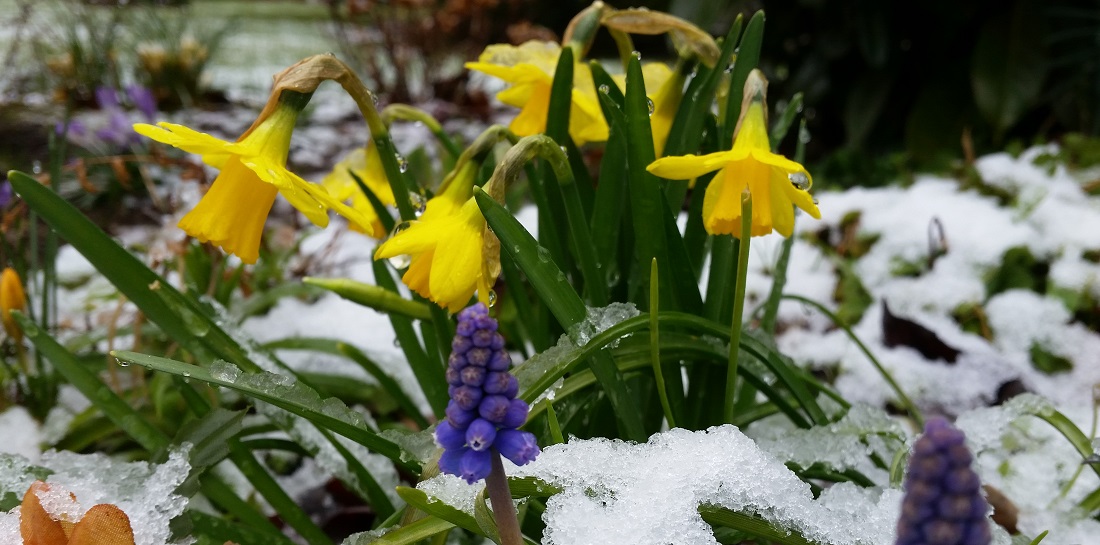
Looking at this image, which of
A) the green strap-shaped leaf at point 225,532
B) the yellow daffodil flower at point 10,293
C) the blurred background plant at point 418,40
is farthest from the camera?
the blurred background plant at point 418,40

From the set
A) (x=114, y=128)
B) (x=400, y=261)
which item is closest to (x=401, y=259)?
(x=400, y=261)

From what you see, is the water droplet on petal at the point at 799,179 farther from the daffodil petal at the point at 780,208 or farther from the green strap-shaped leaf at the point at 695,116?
the green strap-shaped leaf at the point at 695,116

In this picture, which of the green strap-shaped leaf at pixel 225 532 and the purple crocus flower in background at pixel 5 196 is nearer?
the green strap-shaped leaf at pixel 225 532

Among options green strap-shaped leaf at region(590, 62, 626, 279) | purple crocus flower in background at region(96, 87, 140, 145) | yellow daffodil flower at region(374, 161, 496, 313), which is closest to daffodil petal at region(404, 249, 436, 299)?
yellow daffodil flower at region(374, 161, 496, 313)

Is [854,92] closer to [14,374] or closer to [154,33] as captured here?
[14,374]

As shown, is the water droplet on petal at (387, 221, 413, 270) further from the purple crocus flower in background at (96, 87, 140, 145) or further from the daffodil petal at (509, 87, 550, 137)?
the purple crocus flower in background at (96, 87, 140, 145)

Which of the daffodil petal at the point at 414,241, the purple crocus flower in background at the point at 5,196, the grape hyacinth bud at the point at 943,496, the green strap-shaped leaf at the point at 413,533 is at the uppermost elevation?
the purple crocus flower in background at the point at 5,196

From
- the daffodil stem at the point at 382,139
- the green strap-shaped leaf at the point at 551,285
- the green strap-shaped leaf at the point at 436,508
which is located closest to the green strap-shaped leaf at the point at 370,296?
the daffodil stem at the point at 382,139
